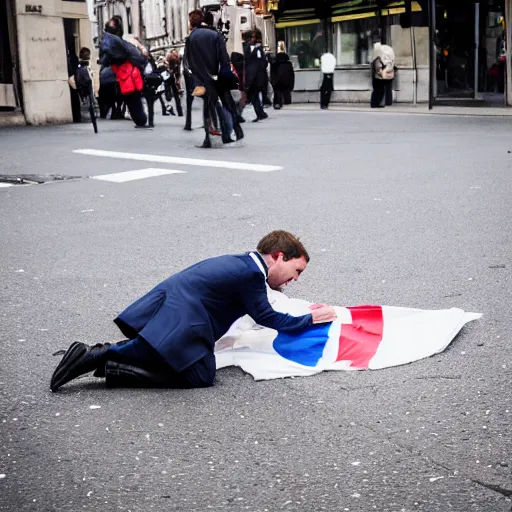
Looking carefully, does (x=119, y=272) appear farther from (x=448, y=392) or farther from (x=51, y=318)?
(x=448, y=392)

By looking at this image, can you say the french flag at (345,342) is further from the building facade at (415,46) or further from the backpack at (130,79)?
the building facade at (415,46)

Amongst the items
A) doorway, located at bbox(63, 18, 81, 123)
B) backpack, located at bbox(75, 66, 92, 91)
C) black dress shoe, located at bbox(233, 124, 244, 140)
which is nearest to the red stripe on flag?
black dress shoe, located at bbox(233, 124, 244, 140)

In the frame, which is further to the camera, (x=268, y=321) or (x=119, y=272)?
(x=119, y=272)

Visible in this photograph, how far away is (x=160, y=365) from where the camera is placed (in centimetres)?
416

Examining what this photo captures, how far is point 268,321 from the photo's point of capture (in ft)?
14.2

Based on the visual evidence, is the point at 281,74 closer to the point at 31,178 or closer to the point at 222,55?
the point at 222,55

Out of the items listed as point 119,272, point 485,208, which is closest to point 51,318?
point 119,272

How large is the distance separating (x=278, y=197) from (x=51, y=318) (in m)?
4.52

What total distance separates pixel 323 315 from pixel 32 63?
18688 millimetres

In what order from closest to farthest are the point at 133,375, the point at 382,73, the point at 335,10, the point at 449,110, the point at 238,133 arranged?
the point at 133,375 < the point at 238,133 < the point at 449,110 < the point at 382,73 < the point at 335,10

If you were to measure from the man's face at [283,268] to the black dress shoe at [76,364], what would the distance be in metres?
0.78

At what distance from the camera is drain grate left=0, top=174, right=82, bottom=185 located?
1141 centimetres

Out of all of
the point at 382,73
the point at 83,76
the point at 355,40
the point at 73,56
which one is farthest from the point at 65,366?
the point at 355,40

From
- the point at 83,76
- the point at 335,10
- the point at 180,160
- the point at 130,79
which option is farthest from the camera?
the point at 335,10
